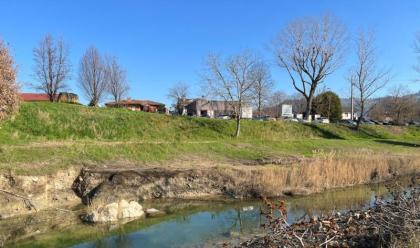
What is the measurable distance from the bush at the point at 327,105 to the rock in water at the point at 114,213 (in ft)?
240

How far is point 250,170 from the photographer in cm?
2097

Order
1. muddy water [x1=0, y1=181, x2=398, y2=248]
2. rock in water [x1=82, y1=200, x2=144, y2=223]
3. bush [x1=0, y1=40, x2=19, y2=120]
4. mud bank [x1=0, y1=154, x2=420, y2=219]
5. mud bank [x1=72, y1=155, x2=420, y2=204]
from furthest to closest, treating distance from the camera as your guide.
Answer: mud bank [x1=72, y1=155, x2=420, y2=204], mud bank [x1=0, y1=154, x2=420, y2=219], rock in water [x1=82, y1=200, x2=144, y2=223], muddy water [x1=0, y1=181, x2=398, y2=248], bush [x1=0, y1=40, x2=19, y2=120]

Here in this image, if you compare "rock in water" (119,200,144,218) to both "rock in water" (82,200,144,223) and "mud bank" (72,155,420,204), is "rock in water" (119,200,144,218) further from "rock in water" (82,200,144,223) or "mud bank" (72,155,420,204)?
"mud bank" (72,155,420,204)

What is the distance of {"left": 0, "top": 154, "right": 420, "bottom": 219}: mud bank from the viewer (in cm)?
1728

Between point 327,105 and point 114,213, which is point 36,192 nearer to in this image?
point 114,213

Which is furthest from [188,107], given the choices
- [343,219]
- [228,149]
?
[343,219]

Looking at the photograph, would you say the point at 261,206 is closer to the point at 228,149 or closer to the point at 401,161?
the point at 228,149

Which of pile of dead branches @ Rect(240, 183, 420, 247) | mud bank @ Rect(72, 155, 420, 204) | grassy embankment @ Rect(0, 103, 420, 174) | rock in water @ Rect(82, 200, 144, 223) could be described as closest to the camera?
pile of dead branches @ Rect(240, 183, 420, 247)

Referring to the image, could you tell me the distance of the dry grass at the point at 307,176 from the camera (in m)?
19.6

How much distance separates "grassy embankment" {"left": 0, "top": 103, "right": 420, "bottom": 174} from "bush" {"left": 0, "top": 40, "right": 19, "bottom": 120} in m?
7.48

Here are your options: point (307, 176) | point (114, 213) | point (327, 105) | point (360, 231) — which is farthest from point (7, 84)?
point (327, 105)

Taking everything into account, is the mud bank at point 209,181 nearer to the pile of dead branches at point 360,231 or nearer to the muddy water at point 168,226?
the muddy water at point 168,226

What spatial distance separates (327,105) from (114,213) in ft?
249

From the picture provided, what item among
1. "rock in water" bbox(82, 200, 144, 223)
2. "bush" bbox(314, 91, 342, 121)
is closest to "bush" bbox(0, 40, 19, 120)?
"rock in water" bbox(82, 200, 144, 223)
